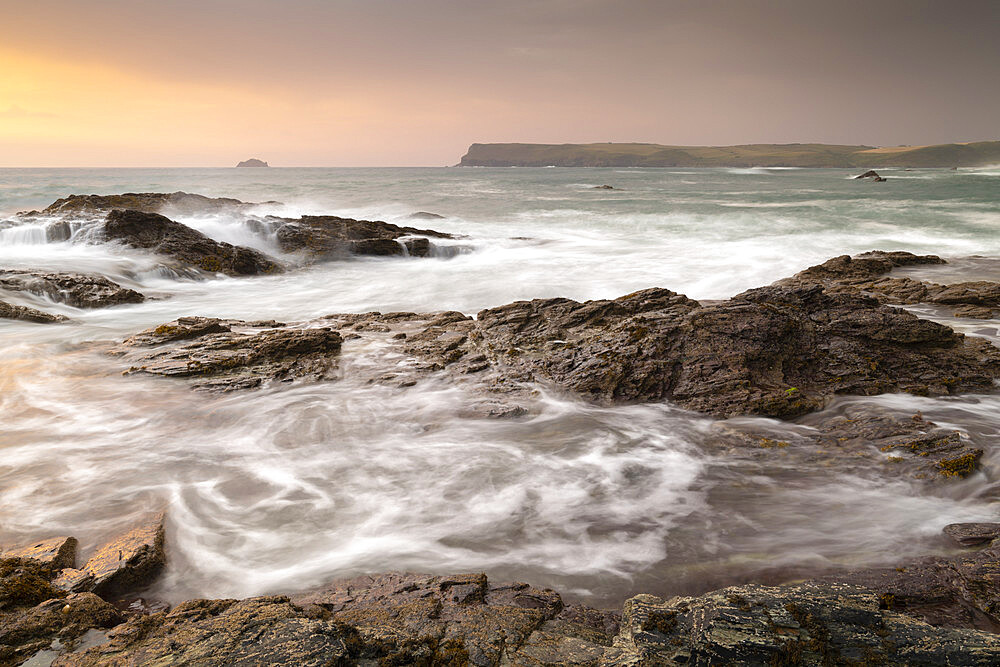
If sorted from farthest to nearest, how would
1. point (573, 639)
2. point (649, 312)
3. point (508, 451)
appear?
point (649, 312) → point (508, 451) → point (573, 639)

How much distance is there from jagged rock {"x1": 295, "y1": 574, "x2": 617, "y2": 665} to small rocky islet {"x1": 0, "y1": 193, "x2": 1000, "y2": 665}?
11mm

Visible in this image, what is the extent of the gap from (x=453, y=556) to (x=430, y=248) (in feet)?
43.8

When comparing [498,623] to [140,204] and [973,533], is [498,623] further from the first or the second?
[140,204]

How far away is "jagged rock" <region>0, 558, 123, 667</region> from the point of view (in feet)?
7.68

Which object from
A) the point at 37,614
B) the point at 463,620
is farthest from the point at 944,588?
the point at 37,614

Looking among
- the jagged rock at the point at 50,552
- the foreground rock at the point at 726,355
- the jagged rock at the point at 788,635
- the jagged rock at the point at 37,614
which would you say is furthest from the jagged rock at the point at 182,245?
the jagged rock at the point at 788,635

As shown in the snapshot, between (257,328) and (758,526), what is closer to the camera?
(758,526)

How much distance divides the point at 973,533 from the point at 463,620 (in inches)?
124

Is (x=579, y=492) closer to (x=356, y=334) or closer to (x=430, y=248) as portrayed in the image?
(x=356, y=334)

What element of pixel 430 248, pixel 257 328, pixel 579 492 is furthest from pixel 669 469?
pixel 430 248

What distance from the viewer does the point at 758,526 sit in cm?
365

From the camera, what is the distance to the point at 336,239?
15.7 m

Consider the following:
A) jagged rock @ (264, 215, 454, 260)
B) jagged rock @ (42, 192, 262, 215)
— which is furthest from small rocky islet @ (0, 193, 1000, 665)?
jagged rock @ (42, 192, 262, 215)

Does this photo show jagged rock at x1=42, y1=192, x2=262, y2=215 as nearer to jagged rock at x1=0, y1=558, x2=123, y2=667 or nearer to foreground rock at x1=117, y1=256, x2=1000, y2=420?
foreground rock at x1=117, y1=256, x2=1000, y2=420
